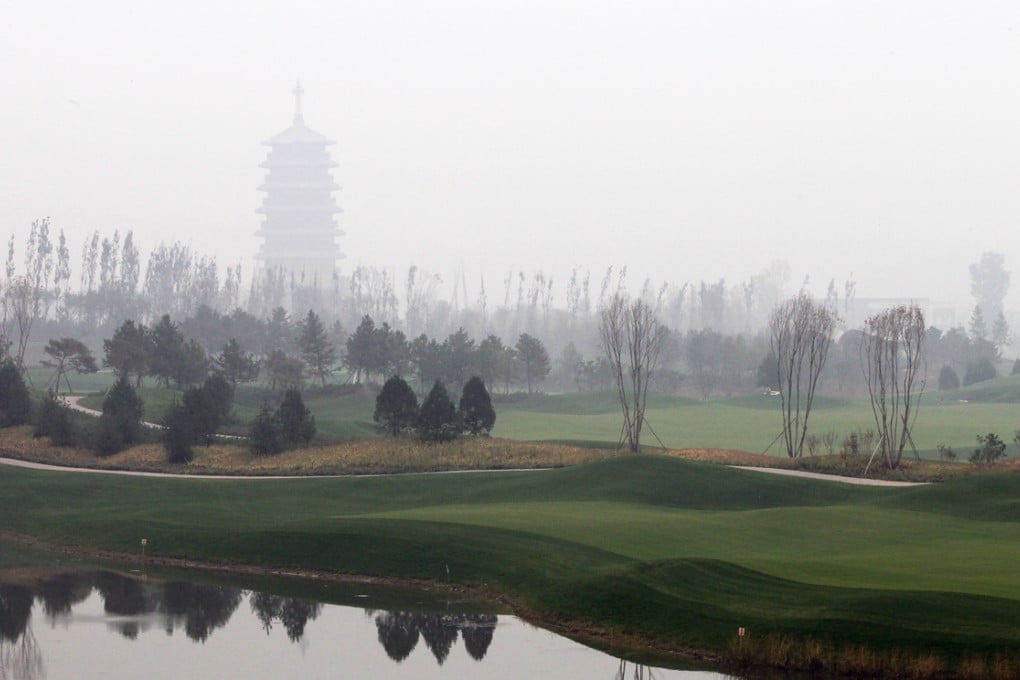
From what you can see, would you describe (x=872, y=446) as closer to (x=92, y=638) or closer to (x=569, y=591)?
(x=569, y=591)

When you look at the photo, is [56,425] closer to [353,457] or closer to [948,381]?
Result: [353,457]

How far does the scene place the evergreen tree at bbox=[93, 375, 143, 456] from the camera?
224 feet

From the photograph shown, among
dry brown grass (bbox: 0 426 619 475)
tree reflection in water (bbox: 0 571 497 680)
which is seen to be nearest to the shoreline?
tree reflection in water (bbox: 0 571 497 680)

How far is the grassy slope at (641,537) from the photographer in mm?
31500

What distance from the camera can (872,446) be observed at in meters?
72.4

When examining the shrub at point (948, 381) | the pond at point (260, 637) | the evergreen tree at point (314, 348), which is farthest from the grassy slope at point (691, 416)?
the pond at point (260, 637)

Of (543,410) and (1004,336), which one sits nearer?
(543,410)

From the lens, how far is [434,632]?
113 ft

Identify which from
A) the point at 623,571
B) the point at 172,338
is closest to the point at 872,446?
the point at 623,571

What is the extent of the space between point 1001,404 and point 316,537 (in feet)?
262

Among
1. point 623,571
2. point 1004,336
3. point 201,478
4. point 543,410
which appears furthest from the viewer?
point 1004,336

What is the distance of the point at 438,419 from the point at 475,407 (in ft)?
7.40

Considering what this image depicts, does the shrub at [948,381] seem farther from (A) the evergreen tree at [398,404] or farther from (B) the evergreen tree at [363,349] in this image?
(A) the evergreen tree at [398,404]

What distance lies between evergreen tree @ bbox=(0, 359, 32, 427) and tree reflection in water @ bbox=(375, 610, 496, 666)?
44867 mm
